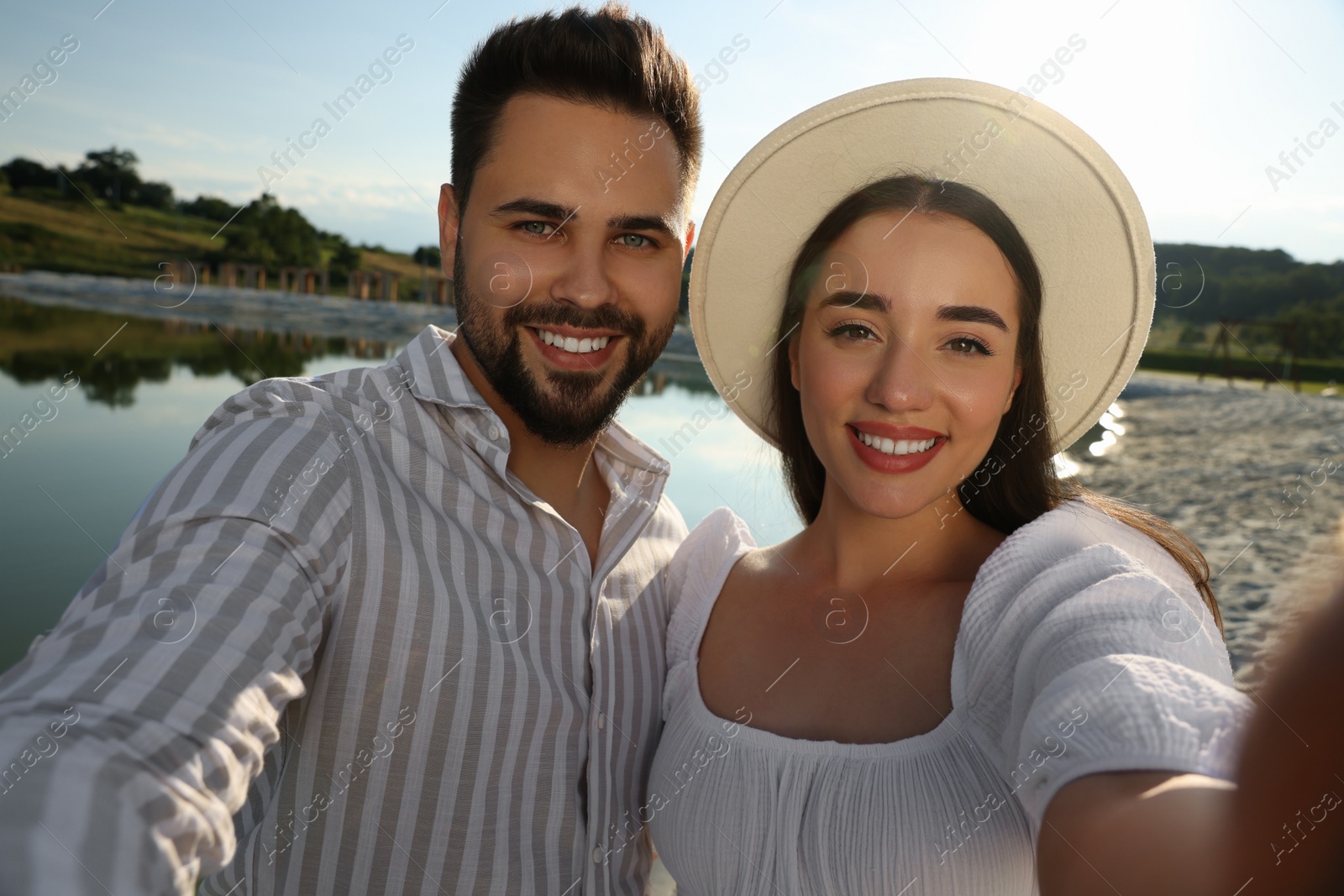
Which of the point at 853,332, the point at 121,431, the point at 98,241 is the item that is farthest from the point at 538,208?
the point at 98,241

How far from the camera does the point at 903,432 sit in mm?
Result: 1918

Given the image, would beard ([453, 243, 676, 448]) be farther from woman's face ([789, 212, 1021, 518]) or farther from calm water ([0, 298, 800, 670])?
woman's face ([789, 212, 1021, 518])

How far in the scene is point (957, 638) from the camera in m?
1.71

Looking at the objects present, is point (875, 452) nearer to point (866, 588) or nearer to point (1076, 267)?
point (866, 588)

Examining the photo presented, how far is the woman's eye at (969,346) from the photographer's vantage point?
6.32 feet

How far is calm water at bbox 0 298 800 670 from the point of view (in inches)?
239

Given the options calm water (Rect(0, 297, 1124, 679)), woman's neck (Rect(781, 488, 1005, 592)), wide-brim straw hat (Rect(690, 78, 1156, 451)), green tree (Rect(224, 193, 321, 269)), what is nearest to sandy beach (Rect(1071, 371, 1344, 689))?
calm water (Rect(0, 297, 1124, 679))

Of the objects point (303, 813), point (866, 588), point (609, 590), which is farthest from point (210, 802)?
point (866, 588)

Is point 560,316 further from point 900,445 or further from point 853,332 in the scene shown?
point 900,445

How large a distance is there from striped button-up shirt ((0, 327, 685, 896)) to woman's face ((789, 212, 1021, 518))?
27.0 inches

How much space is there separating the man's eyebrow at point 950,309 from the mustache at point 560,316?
72 cm

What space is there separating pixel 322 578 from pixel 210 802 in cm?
57

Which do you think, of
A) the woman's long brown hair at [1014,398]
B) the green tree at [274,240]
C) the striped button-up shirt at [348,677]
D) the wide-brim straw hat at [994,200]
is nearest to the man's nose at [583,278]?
the wide-brim straw hat at [994,200]

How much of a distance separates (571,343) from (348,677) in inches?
43.0
